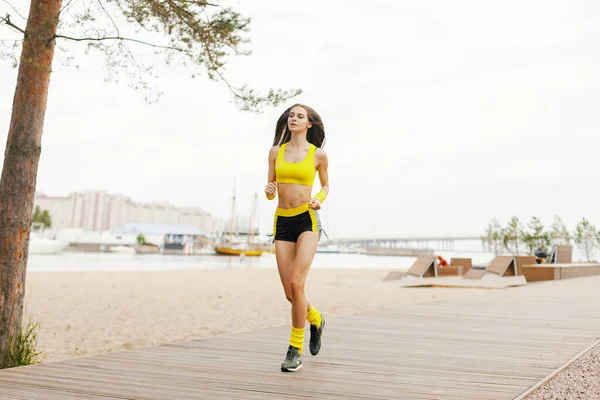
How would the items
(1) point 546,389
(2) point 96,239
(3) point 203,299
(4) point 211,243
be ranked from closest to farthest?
(1) point 546,389, (3) point 203,299, (4) point 211,243, (2) point 96,239

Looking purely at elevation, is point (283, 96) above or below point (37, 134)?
above

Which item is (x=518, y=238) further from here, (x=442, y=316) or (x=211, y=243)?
(x=211, y=243)

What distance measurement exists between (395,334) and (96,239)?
117m

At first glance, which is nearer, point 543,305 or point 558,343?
point 558,343

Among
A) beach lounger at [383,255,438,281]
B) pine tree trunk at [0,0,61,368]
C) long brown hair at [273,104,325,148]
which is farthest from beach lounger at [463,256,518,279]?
pine tree trunk at [0,0,61,368]

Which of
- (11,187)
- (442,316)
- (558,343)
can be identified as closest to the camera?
(11,187)

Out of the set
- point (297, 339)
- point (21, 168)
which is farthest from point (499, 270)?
point (21, 168)

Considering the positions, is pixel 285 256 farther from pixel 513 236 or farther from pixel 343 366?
pixel 513 236

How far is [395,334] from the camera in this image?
5.42 metres

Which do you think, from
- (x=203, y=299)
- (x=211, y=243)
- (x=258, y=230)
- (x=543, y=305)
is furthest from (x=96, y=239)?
(x=543, y=305)

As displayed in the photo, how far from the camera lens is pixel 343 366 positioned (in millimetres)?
3750

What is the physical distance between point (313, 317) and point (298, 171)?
1225 mm

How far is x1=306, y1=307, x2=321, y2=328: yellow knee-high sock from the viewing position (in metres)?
3.88

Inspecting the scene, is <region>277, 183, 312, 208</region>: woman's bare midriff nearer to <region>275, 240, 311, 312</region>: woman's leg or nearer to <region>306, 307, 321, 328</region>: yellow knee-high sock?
<region>275, 240, 311, 312</region>: woman's leg
